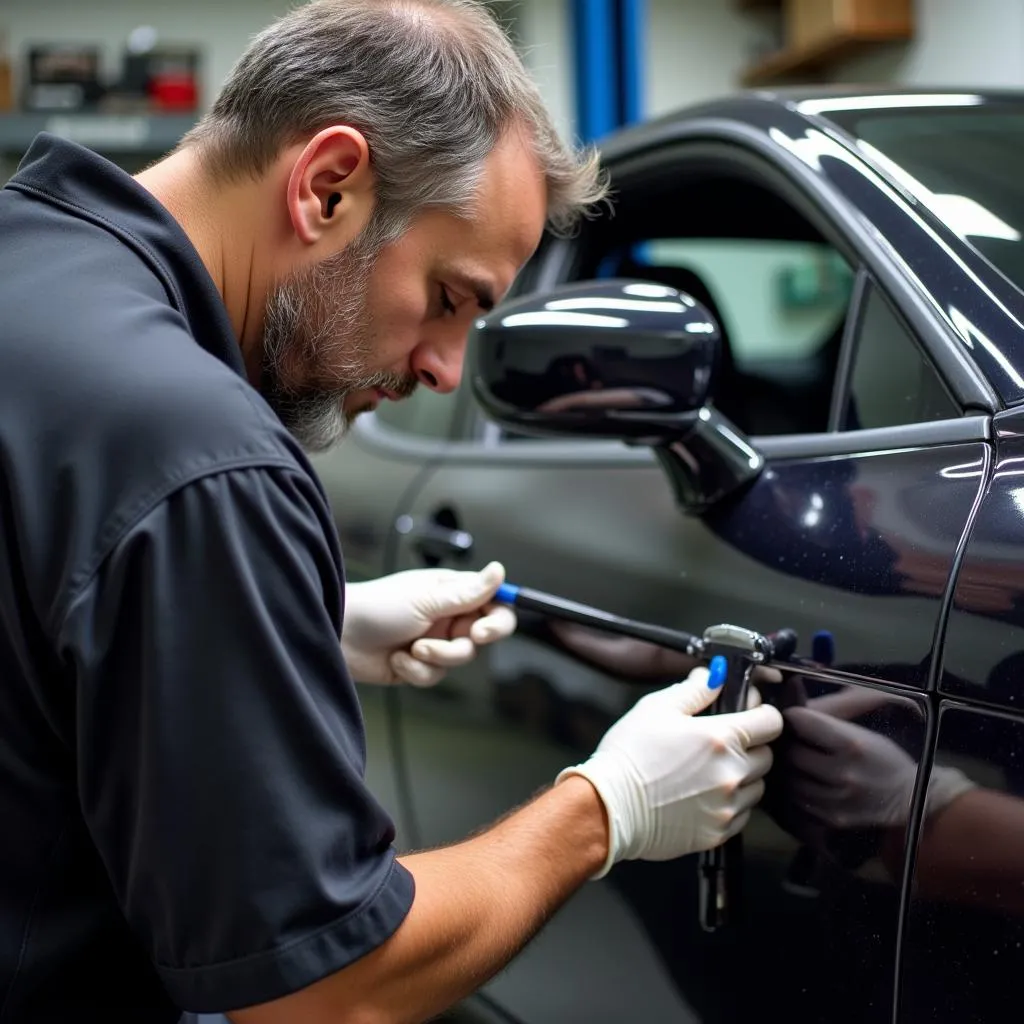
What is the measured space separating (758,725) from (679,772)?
9 centimetres

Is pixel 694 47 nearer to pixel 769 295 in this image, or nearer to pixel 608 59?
pixel 769 295

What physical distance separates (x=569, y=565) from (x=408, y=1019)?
627mm

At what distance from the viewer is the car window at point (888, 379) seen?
1.16 m

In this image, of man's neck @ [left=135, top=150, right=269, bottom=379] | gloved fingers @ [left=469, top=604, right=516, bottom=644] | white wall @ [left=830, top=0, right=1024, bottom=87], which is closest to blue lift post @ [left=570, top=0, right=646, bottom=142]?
white wall @ [left=830, top=0, right=1024, bottom=87]

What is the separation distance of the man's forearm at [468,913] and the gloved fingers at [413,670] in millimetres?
435

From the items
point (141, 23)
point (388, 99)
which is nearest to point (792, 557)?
point (388, 99)

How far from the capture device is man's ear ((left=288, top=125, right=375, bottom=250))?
1137mm

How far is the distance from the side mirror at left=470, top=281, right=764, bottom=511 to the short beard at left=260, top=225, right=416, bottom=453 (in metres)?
0.13

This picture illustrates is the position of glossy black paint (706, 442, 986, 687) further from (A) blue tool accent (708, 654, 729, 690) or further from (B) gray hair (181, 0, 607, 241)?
(B) gray hair (181, 0, 607, 241)

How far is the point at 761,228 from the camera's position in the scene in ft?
8.04

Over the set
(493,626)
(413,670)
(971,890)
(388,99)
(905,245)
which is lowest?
(413,670)

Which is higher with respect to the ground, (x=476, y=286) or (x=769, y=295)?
(x=476, y=286)

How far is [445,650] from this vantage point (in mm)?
1525

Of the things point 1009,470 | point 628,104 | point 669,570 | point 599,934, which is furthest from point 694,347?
point 628,104
